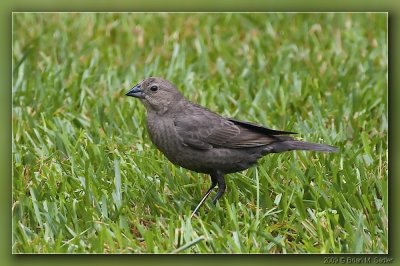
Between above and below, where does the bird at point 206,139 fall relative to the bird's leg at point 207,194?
above

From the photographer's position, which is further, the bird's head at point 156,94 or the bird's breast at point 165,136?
the bird's head at point 156,94

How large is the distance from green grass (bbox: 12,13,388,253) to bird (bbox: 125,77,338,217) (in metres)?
0.21

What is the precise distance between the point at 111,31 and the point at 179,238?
367 cm

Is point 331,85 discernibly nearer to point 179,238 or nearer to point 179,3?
point 179,3

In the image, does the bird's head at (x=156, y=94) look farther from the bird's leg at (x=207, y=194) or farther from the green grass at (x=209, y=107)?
the bird's leg at (x=207, y=194)

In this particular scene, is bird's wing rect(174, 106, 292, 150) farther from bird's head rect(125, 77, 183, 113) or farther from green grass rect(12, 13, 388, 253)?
green grass rect(12, 13, 388, 253)

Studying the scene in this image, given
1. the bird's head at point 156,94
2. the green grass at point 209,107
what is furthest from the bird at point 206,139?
the green grass at point 209,107

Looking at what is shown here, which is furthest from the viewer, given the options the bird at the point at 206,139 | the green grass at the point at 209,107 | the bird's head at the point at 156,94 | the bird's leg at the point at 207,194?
the bird's head at the point at 156,94

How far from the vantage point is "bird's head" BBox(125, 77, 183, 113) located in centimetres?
622

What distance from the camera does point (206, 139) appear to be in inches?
236

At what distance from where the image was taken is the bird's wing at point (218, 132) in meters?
5.97

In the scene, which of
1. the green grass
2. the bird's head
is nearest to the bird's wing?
the bird's head

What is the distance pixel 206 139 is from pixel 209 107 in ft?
5.27

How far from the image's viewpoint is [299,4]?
20.4 feet
